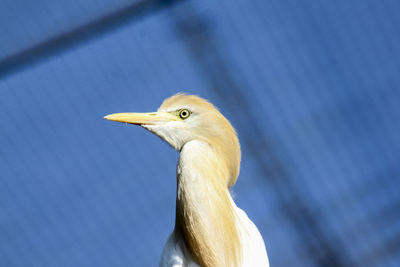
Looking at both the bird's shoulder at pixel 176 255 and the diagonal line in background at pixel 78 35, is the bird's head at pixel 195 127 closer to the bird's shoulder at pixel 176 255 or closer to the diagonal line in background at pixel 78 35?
the bird's shoulder at pixel 176 255

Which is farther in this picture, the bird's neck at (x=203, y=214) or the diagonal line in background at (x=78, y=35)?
the diagonal line in background at (x=78, y=35)

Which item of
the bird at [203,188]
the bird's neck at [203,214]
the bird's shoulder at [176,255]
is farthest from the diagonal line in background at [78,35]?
the bird's shoulder at [176,255]

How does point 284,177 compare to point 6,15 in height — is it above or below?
below

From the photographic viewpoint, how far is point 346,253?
2.72 metres

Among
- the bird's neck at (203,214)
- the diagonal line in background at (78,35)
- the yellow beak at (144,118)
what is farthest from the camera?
the diagonal line in background at (78,35)

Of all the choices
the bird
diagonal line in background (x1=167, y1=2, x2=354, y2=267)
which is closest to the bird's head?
the bird

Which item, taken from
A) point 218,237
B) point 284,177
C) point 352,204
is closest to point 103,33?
point 284,177

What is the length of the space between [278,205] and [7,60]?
49.6 inches

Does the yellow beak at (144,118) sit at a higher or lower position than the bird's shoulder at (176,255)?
higher

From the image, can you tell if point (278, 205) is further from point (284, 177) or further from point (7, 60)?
point (7, 60)

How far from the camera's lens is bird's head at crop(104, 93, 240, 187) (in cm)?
168

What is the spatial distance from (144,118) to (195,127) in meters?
0.14

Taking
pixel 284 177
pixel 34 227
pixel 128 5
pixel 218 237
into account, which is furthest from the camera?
pixel 34 227

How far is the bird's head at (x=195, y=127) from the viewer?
1.68 m
